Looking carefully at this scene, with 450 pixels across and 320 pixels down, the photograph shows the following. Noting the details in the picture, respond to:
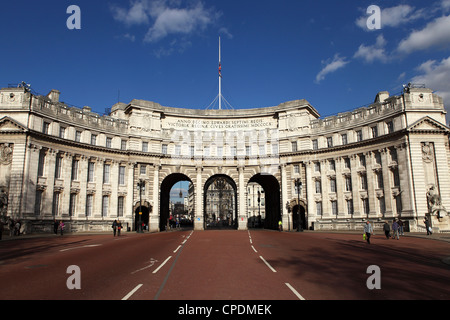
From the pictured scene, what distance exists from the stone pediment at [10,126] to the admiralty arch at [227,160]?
0.48 feet

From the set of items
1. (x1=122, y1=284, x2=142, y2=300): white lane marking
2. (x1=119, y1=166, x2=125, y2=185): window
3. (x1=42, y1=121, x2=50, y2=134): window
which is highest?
(x1=42, y1=121, x2=50, y2=134): window

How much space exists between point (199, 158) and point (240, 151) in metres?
6.50

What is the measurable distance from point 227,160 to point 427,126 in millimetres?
27119

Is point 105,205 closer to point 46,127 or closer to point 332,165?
point 46,127

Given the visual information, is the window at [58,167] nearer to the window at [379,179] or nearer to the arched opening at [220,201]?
the window at [379,179]

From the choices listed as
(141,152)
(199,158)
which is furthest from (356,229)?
(141,152)

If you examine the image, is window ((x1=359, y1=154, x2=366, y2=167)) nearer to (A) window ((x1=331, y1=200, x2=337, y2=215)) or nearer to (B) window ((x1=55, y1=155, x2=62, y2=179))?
(A) window ((x1=331, y1=200, x2=337, y2=215))

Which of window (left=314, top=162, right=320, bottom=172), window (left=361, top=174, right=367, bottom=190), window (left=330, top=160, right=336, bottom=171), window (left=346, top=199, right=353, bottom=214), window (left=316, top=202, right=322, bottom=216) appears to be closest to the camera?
window (left=361, top=174, right=367, bottom=190)

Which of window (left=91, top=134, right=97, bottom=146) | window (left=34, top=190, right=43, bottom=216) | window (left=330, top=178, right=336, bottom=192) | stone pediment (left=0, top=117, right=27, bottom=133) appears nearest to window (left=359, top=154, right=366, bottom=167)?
window (left=330, top=178, right=336, bottom=192)

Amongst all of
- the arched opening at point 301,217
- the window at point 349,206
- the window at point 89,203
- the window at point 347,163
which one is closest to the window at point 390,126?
the window at point 347,163

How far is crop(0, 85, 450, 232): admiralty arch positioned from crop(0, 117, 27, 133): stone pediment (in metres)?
0.14

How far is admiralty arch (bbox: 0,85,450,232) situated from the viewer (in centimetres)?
3819

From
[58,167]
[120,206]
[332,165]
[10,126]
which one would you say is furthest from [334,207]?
[10,126]
